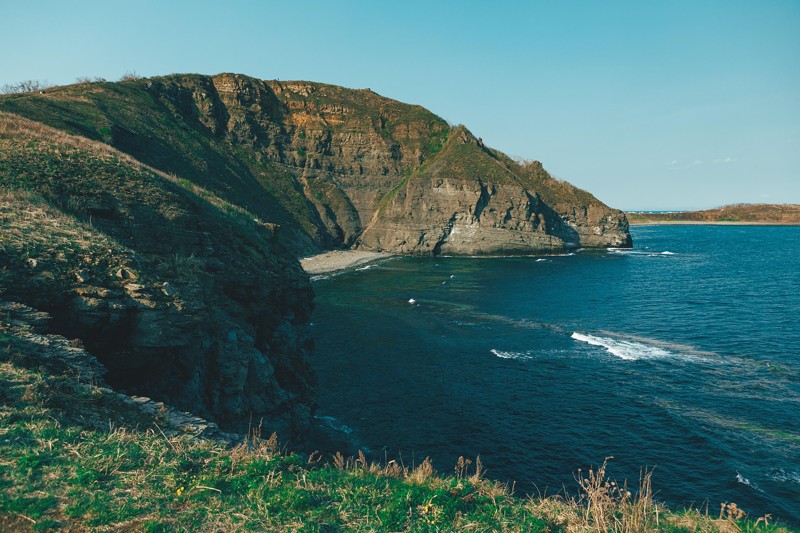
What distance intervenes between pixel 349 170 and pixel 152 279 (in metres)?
123

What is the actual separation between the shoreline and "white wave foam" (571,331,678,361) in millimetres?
56186

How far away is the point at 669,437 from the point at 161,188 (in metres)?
34.3

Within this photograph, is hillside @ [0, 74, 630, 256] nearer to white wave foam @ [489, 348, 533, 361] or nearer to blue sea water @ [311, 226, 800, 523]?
blue sea water @ [311, 226, 800, 523]

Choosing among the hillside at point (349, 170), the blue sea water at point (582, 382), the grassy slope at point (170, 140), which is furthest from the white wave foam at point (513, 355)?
the hillside at point (349, 170)

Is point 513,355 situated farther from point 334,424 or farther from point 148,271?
point 148,271

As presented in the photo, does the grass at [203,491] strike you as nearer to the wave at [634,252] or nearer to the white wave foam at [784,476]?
the white wave foam at [784,476]

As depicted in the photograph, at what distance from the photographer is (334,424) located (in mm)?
29094

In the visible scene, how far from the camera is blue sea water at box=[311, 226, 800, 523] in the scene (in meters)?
23.9

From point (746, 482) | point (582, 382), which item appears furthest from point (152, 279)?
point (582, 382)

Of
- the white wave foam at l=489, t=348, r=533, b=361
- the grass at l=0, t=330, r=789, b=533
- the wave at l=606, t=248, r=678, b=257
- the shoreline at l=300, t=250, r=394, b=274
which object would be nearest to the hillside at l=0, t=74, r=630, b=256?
the wave at l=606, t=248, r=678, b=257

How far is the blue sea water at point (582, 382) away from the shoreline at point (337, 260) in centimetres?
2220

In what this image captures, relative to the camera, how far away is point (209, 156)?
346 ft

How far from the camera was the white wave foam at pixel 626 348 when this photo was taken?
3898cm

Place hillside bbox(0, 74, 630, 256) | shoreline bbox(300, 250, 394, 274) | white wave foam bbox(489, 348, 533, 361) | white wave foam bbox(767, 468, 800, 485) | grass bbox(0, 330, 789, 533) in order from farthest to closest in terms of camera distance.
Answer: hillside bbox(0, 74, 630, 256) → shoreline bbox(300, 250, 394, 274) → white wave foam bbox(489, 348, 533, 361) → white wave foam bbox(767, 468, 800, 485) → grass bbox(0, 330, 789, 533)
